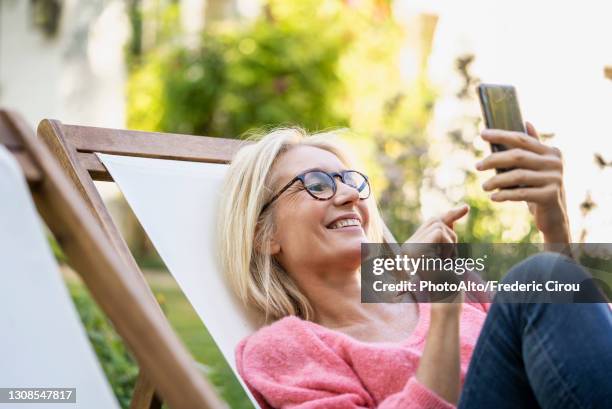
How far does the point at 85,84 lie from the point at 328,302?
10.4m

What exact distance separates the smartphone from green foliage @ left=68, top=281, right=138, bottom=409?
76.5 inches

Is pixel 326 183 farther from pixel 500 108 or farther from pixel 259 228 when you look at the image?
pixel 500 108

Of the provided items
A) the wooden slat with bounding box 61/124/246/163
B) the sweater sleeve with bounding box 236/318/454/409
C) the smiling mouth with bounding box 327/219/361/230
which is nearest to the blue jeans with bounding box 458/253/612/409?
the sweater sleeve with bounding box 236/318/454/409

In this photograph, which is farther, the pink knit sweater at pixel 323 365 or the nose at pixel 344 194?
the nose at pixel 344 194

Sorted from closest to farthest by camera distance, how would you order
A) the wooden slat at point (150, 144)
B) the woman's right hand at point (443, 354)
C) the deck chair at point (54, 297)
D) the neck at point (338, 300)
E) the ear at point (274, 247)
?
the deck chair at point (54, 297)
the woman's right hand at point (443, 354)
the neck at point (338, 300)
the ear at point (274, 247)
the wooden slat at point (150, 144)

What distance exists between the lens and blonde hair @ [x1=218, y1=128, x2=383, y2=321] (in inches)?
111

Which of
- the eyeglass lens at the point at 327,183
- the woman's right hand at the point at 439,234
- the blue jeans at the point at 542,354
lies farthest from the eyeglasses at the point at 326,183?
the blue jeans at the point at 542,354

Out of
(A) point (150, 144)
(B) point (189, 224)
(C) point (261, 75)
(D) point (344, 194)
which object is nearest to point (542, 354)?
(D) point (344, 194)

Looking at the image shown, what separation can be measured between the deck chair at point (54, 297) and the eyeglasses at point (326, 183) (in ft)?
3.13

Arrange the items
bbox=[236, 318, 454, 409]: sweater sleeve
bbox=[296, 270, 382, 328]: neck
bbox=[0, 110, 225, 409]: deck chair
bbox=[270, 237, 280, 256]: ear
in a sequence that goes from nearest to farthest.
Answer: bbox=[0, 110, 225, 409]: deck chair, bbox=[236, 318, 454, 409]: sweater sleeve, bbox=[296, 270, 382, 328]: neck, bbox=[270, 237, 280, 256]: ear

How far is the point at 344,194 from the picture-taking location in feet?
9.25

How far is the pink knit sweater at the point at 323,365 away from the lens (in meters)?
2.43

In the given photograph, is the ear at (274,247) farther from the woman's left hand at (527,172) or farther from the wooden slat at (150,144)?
the woman's left hand at (527,172)

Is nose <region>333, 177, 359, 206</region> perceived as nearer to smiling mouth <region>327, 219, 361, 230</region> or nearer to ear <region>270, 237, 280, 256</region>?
smiling mouth <region>327, 219, 361, 230</region>
